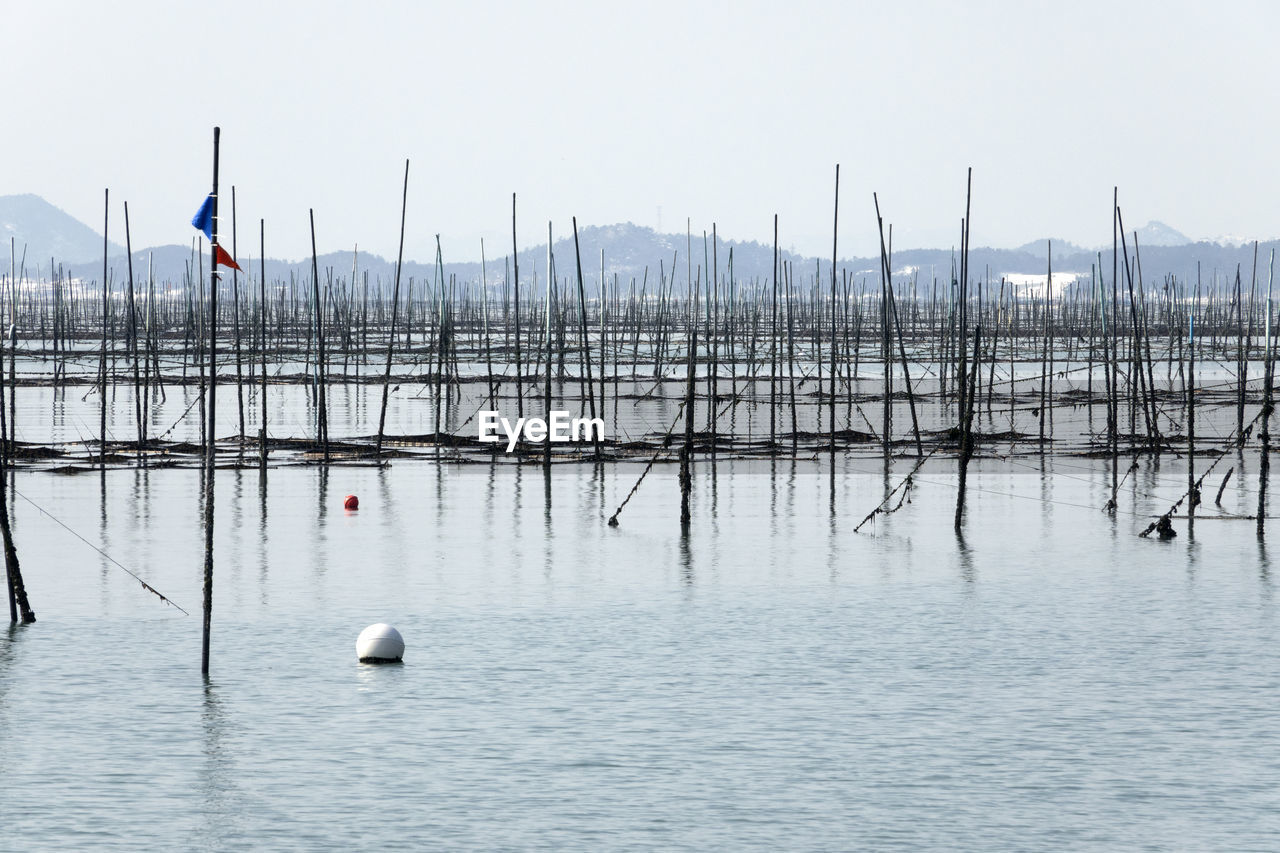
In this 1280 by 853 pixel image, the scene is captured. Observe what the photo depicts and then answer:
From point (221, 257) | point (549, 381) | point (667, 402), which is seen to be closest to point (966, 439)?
point (549, 381)

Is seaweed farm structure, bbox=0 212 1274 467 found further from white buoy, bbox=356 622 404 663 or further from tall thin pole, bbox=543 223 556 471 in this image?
white buoy, bbox=356 622 404 663

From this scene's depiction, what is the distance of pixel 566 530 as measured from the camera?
30.9 metres

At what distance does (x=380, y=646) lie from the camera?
62.8 ft

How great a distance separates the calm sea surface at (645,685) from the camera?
13438mm

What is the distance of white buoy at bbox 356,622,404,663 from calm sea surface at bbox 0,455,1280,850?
1.02 ft

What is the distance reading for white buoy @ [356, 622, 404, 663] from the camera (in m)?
19.2

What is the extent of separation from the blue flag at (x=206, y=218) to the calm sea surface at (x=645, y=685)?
4634 mm

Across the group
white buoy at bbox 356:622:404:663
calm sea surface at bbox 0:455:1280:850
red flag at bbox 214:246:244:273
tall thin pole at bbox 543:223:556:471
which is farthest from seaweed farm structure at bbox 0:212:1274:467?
red flag at bbox 214:246:244:273

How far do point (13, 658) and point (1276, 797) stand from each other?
42.8ft

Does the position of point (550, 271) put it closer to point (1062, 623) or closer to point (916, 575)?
point (916, 575)

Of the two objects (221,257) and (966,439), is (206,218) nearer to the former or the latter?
(221,257)

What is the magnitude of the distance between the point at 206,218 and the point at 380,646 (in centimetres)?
521

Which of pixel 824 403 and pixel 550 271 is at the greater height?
pixel 550 271

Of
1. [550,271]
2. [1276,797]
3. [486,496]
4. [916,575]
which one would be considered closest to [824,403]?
[550,271]
